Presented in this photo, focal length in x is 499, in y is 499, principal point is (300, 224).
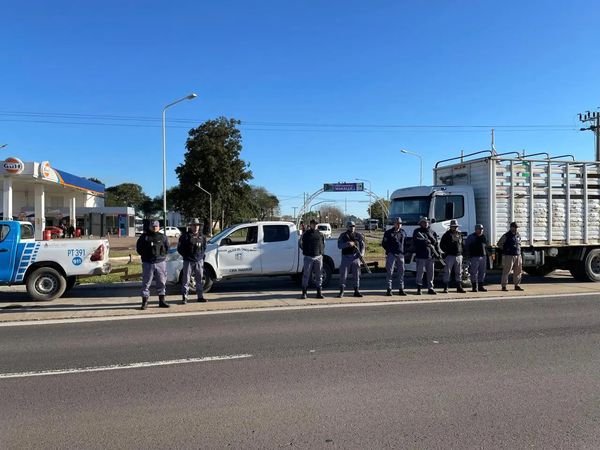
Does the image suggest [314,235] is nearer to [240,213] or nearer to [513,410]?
[513,410]

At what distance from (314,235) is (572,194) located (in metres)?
7.32

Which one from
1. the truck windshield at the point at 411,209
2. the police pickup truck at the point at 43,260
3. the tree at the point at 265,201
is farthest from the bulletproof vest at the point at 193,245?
the tree at the point at 265,201

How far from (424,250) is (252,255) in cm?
397

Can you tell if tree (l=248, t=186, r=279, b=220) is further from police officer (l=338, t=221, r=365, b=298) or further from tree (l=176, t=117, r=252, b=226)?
police officer (l=338, t=221, r=365, b=298)

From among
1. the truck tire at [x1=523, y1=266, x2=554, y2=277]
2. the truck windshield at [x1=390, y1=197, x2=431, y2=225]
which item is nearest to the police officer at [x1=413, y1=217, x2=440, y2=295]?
the truck windshield at [x1=390, y1=197, x2=431, y2=225]

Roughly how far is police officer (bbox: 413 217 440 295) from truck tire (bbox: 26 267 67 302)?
7.80 m

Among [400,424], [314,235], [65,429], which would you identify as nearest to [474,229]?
[314,235]

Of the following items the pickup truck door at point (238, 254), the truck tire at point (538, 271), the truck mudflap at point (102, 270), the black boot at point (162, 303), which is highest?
the pickup truck door at point (238, 254)

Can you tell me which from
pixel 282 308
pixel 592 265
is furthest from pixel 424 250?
pixel 592 265

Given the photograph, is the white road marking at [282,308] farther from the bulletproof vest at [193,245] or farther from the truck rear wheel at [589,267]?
the truck rear wheel at [589,267]

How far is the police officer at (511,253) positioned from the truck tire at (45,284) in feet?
33.1

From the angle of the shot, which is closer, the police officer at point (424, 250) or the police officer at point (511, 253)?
the police officer at point (424, 250)

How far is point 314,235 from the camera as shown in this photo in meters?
10.7

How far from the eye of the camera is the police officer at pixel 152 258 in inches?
A: 375
